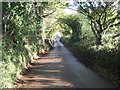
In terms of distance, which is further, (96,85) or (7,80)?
(96,85)

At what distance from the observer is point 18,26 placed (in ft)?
54.6

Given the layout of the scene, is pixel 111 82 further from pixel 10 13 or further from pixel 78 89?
pixel 10 13

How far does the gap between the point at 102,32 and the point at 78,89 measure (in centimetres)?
1575

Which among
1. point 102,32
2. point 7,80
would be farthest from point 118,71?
point 102,32

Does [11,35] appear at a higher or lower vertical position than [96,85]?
higher

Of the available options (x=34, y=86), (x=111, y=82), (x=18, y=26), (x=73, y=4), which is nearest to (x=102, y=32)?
(x=73, y=4)

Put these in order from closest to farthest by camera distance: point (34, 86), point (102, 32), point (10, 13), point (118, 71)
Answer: point (34, 86) < point (118, 71) < point (10, 13) < point (102, 32)

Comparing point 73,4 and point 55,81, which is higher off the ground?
point 73,4

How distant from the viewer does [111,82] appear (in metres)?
13.1

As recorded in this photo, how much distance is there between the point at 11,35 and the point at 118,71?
7194 millimetres

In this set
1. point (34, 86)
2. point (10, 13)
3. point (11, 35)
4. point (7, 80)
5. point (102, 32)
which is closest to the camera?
point (7, 80)

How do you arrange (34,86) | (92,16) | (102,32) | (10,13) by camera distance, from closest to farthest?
(34,86)
(10,13)
(102,32)
(92,16)

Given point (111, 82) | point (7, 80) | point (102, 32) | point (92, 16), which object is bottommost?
point (111, 82)

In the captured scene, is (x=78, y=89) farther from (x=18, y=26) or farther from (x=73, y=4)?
(x=73, y=4)
